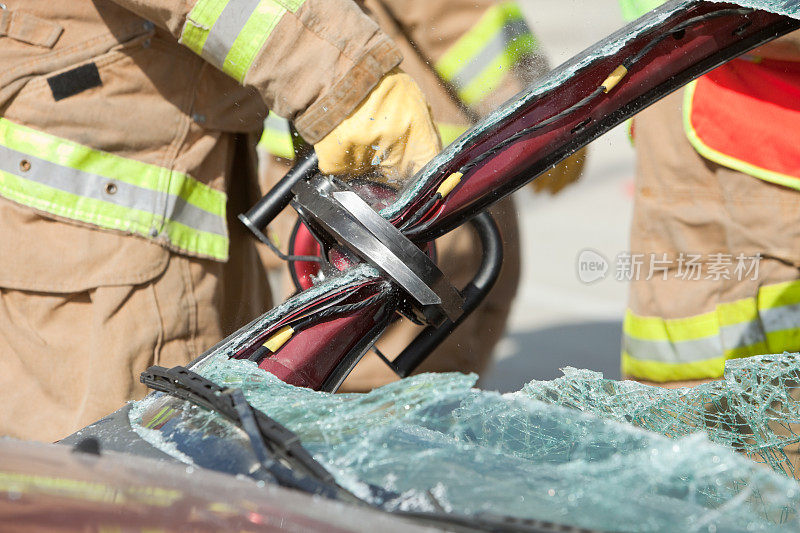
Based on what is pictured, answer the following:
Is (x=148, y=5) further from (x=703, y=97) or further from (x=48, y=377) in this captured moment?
(x=703, y=97)

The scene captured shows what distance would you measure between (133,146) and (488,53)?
810mm

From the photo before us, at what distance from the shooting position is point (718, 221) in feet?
6.48

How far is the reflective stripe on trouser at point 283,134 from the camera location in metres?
1.41

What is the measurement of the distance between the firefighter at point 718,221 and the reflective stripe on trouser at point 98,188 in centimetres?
112

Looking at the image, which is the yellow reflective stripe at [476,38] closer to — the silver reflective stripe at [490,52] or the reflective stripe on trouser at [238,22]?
the silver reflective stripe at [490,52]

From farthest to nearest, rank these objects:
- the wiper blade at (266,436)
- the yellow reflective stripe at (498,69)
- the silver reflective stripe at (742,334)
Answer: the silver reflective stripe at (742,334) → the yellow reflective stripe at (498,69) → the wiper blade at (266,436)

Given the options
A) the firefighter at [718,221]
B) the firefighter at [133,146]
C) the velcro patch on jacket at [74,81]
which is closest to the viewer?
the firefighter at [133,146]

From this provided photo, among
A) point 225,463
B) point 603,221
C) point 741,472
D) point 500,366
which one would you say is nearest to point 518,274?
point 500,366

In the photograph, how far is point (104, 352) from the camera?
1.62 m

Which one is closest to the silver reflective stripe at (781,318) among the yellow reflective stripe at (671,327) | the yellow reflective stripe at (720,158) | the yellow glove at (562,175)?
the yellow reflective stripe at (671,327)

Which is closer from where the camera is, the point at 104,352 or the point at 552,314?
the point at 104,352

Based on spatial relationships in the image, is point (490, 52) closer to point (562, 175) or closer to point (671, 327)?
point (562, 175)

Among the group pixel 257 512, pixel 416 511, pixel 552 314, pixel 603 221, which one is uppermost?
pixel 257 512

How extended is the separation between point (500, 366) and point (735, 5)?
3.03 feet
